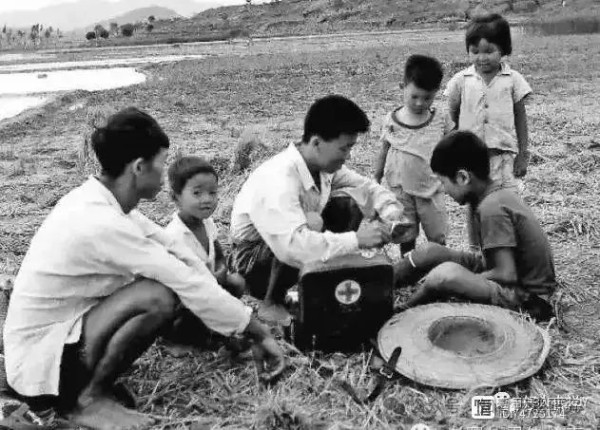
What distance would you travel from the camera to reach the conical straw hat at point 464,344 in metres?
3.02

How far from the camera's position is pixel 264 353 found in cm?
313

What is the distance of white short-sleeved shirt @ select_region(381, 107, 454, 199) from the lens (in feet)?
14.1

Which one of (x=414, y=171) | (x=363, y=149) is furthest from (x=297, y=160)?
(x=363, y=149)

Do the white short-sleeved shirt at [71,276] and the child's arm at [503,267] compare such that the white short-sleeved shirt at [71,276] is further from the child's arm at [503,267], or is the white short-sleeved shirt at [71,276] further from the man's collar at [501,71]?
Result: the man's collar at [501,71]

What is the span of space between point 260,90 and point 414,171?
1063 centimetres

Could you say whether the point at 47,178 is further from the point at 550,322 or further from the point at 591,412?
the point at 591,412

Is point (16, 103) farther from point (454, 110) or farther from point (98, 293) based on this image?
point (98, 293)

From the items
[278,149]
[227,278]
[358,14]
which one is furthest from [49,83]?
[358,14]

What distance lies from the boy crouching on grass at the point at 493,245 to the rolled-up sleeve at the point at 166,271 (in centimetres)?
126

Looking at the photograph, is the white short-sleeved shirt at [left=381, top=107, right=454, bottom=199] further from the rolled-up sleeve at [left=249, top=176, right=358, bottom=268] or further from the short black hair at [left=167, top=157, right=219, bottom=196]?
the short black hair at [left=167, top=157, right=219, bottom=196]

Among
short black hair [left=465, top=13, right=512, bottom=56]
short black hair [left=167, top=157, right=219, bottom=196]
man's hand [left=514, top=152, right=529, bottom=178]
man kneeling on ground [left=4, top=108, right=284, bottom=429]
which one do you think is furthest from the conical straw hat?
short black hair [left=465, top=13, right=512, bottom=56]

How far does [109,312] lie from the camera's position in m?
2.74

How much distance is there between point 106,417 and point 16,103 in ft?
49.4

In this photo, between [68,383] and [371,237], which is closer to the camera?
[68,383]
